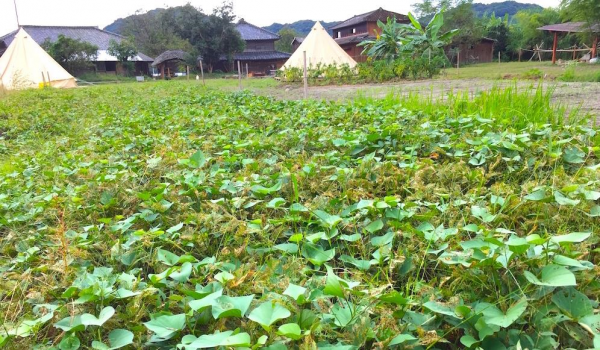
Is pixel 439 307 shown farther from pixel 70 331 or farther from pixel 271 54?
pixel 271 54

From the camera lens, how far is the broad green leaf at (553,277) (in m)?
1.02

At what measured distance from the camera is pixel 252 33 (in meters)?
37.4

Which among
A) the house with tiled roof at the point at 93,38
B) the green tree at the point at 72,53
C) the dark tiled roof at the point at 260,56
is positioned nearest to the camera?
the green tree at the point at 72,53

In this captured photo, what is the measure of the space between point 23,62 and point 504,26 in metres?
32.2

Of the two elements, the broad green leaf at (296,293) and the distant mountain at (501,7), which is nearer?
A: the broad green leaf at (296,293)

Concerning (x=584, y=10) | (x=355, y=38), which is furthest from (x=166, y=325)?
(x=355, y=38)

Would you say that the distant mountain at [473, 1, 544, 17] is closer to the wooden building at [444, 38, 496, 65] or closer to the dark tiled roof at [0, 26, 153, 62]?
the wooden building at [444, 38, 496, 65]

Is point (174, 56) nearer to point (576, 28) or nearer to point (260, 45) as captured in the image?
point (260, 45)

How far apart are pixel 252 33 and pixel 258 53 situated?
268cm

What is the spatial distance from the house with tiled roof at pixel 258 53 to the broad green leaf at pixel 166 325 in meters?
33.8

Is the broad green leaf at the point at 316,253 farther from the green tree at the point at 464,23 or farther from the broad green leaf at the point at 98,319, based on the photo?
the green tree at the point at 464,23

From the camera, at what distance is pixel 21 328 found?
1.17 m

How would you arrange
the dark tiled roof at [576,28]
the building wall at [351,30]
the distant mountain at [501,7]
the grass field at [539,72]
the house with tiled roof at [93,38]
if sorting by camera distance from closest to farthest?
the grass field at [539,72] < the dark tiled roof at [576,28] < the house with tiled roof at [93,38] < the building wall at [351,30] < the distant mountain at [501,7]

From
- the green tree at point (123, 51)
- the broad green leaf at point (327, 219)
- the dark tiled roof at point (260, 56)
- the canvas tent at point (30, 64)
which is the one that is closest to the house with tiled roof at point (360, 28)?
the dark tiled roof at point (260, 56)
